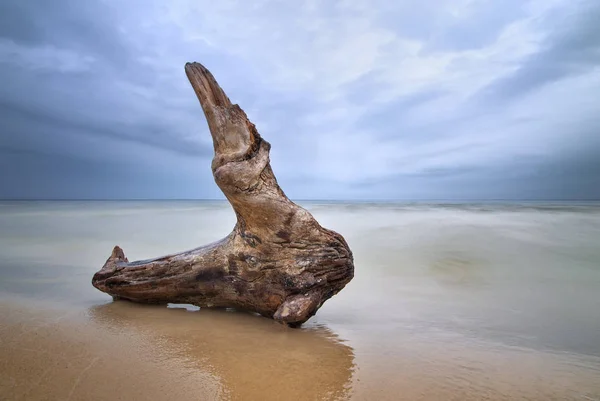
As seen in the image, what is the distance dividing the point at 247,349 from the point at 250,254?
1.11 m

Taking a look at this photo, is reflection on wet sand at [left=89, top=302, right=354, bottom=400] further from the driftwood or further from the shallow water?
the driftwood

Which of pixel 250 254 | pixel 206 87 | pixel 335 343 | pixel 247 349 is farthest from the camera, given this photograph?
pixel 206 87

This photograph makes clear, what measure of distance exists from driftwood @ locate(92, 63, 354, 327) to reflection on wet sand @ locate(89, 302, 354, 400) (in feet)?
0.75

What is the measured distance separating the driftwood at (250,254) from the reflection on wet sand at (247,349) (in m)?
0.23

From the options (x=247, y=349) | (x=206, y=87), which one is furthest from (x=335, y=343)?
(x=206, y=87)

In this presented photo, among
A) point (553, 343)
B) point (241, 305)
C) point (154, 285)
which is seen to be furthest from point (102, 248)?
point (553, 343)

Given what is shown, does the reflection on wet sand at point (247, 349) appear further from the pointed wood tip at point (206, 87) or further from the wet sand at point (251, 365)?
the pointed wood tip at point (206, 87)

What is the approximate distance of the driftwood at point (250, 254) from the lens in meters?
3.55

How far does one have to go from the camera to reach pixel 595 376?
101 inches

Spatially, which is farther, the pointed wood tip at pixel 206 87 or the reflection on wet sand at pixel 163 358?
the pointed wood tip at pixel 206 87

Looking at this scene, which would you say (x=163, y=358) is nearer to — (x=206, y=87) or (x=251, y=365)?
(x=251, y=365)

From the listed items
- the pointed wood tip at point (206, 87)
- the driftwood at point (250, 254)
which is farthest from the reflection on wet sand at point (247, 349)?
the pointed wood tip at point (206, 87)

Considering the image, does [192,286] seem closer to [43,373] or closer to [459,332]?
[43,373]

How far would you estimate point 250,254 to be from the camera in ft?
12.2
